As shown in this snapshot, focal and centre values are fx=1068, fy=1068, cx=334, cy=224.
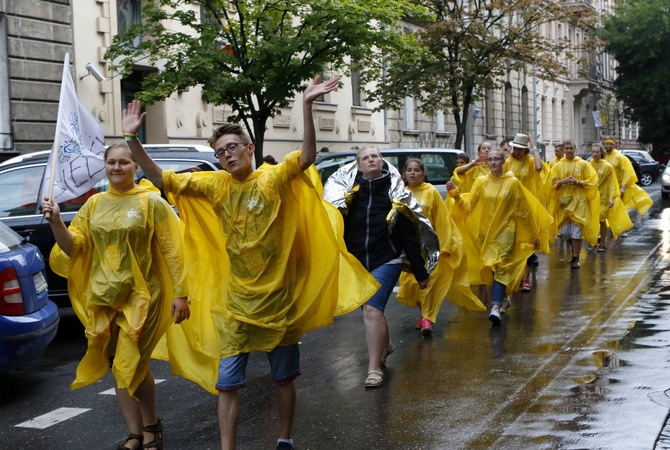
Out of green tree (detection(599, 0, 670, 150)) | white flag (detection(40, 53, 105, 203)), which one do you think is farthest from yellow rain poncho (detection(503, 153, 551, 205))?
green tree (detection(599, 0, 670, 150))

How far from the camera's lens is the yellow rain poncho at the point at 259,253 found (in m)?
5.49

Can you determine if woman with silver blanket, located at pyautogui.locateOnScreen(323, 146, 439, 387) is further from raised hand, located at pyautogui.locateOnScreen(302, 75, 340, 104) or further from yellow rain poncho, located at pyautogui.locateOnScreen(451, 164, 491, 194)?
yellow rain poncho, located at pyautogui.locateOnScreen(451, 164, 491, 194)

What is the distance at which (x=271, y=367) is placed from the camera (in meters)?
5.65

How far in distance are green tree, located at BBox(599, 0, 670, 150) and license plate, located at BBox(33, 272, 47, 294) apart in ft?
171

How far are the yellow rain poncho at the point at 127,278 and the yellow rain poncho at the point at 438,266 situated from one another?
396 cm

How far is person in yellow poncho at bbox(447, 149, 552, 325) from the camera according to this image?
1060cm

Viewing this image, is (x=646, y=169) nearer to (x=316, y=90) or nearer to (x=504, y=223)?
(x=504, y=223)

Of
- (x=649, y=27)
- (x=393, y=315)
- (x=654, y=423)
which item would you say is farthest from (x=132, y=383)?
Result: (x=649, y=27)

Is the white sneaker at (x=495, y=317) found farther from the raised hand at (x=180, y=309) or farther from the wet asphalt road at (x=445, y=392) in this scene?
the raised hand at (x=180, y=309)

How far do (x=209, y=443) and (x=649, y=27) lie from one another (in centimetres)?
5461

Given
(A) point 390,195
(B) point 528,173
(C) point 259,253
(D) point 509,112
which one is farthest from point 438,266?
(D) point 509,112

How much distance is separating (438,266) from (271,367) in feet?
14.8

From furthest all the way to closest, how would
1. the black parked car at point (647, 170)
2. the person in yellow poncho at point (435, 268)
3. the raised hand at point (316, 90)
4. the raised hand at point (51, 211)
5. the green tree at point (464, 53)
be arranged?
1. the black parked car at point (647, 170)
2. the green tree at point (464, 53)
3. the person in yellow poncho at point (435, 268)
4. the raised hand at point (51, 211)
5. the raised hand at point (316, 90)

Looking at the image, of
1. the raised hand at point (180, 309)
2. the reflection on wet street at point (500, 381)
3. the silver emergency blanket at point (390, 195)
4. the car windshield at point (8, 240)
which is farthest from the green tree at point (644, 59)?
the raised hand at point (180, 309)
